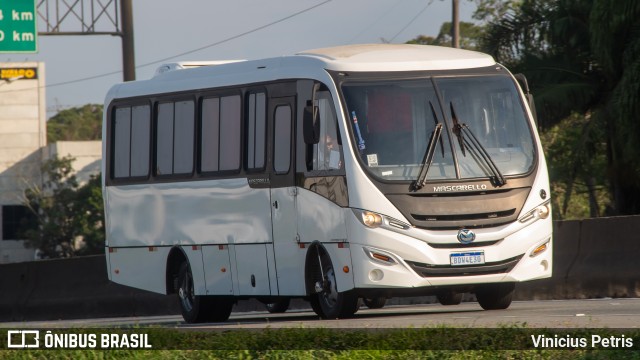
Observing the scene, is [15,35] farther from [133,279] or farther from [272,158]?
[272,158]

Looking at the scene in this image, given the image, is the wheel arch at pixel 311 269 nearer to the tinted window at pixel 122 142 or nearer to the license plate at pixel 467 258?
the license plate at pixel 467 258

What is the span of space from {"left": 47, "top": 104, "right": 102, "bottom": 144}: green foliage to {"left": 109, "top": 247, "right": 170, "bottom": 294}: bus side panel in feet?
429

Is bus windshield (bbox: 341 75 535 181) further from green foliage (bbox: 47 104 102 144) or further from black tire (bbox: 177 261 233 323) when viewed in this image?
green foliage (bbox: 47 104 102 144)

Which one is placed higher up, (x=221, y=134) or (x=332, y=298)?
(x=221, y=134)

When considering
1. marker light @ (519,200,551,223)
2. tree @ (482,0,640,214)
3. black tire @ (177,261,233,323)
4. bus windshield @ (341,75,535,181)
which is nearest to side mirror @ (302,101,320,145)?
bus windshield @ (341,75,535,181)

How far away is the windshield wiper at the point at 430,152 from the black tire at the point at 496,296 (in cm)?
163

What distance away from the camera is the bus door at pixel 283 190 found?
56.7 feet

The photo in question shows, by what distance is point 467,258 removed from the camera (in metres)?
15.8

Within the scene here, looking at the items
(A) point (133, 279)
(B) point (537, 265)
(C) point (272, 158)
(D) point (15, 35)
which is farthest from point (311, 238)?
(D) point (15, 35)

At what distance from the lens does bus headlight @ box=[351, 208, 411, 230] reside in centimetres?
1577

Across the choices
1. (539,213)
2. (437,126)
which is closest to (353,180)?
(437,126)

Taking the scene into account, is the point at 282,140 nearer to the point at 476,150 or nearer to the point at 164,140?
the point at 476,150

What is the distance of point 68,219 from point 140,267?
84.1 metres

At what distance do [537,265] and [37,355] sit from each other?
21.7 feet
